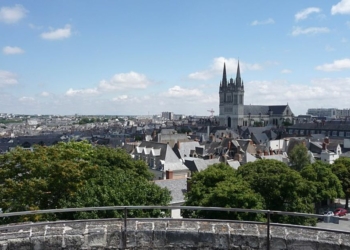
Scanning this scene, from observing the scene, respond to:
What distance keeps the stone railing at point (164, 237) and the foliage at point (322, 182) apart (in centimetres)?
2661

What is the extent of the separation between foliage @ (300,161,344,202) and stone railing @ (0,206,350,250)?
87.3 ft

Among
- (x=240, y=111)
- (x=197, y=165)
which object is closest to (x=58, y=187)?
(x=197, y=165)

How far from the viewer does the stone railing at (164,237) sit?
616cm

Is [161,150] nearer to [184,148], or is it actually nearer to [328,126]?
[184,148]

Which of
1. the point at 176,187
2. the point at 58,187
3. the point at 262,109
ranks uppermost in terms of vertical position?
the point at 262,109

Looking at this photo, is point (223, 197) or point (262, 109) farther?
point (262, 109)

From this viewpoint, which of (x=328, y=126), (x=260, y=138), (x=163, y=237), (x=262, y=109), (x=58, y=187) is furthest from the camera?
(x=262, y=109)

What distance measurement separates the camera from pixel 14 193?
17266mm

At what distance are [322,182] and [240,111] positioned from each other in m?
104

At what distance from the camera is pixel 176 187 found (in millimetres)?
30344

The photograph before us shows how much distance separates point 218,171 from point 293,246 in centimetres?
1895

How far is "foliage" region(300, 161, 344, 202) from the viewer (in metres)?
31.2

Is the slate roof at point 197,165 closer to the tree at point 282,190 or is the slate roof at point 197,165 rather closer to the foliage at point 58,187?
the tree at point 282,190

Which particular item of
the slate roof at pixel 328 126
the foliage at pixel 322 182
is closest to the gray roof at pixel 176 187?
the foliage at pixel 322 182
